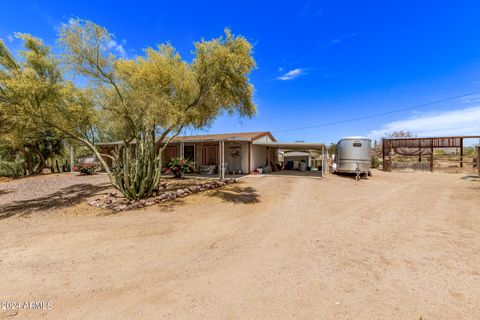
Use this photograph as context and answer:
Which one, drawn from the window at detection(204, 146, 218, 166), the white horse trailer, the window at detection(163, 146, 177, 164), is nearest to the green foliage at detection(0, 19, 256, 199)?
the window at detection(204, 146, 218, 166)

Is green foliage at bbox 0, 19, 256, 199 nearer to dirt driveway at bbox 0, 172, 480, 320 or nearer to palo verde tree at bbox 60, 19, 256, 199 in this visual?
palo verde tree at bbox 60, 19, 256, 199

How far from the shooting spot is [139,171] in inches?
313

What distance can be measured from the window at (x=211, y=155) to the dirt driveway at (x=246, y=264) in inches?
423

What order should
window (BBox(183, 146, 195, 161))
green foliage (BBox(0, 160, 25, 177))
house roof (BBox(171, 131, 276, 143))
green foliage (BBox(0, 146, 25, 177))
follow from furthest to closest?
green foliage (BBox(0, 160, 25, 177)) → green foliage (BBox(0, 146, 25, 177)) → window (BBox(183, 146, 195, 161)) → house roof (BBox(171, 131, 276, 143))

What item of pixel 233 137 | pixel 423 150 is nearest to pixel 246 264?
pixel 233 137

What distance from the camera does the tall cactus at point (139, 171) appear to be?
7688 millimetres

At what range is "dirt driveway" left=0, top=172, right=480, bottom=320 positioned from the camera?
245 cm

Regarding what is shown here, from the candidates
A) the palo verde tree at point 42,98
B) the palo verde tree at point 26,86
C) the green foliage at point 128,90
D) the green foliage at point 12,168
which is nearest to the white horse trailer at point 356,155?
the green foliage at point 128,90

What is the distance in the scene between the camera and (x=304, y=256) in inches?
148

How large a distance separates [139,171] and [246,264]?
613 centimetres

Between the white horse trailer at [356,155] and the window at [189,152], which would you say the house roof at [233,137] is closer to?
the window at [189,152]

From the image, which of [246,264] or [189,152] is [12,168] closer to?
[189,152]

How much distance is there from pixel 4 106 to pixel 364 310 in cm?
1184

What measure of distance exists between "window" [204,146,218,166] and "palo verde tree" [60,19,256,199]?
847 centimetres
